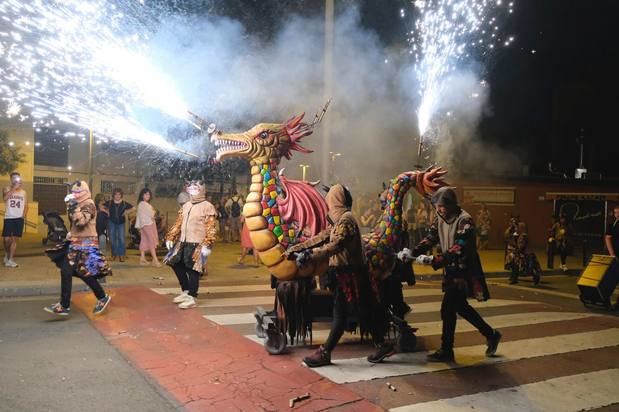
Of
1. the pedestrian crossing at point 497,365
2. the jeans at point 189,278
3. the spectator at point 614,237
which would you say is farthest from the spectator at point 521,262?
the jeans at point 189,278

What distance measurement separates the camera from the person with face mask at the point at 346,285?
496cm

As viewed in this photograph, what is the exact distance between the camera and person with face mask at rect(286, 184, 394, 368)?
195 inches

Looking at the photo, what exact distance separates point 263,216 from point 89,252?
270 cm

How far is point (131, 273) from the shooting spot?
34.9ft

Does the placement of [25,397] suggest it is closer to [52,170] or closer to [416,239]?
[416,239]

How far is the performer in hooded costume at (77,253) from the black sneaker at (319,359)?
335cm

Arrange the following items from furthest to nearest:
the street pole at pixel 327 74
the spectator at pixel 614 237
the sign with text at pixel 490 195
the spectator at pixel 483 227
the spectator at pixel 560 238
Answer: the sign with text at pixel 490 195, the spectator at pixel 483 227, the spectator at pixel 560 238, the street pole at pixel 327 74, the spectator at pixel 614 237

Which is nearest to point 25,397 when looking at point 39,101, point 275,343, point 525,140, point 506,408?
point 275,343

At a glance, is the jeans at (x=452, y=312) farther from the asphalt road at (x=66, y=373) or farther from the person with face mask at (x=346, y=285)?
the asphalt road at (x=66, y=373)

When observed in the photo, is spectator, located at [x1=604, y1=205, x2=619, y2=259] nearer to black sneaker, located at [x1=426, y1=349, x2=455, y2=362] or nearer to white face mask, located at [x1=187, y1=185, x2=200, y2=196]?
black sneaker, located at [x1=426, y1=349, x2=455, y2=362]

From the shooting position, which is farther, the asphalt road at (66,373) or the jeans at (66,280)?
the jeans at (66,280)

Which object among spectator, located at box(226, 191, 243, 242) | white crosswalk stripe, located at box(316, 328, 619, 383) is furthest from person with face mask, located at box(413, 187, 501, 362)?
spectator, located at box(226, 191, 243, 242)

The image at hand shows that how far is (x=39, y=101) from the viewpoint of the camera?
46.2 ft

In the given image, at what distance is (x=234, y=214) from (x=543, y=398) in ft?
50.4
